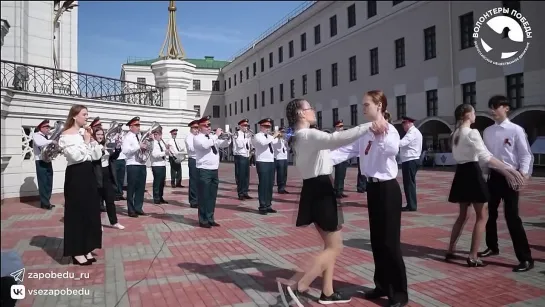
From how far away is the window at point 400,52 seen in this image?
26.1 metres

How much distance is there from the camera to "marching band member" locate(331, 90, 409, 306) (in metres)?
3.74

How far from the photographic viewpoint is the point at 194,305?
3.93 metres

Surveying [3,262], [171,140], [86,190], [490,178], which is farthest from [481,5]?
[3,262]

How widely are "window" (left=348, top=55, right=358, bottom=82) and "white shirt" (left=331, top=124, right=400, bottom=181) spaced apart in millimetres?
27808

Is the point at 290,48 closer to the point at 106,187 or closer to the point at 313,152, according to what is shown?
the point at 106,187

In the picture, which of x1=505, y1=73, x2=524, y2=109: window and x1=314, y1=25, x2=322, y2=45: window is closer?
x1=505, y1=73, x2=524, y2=109: window

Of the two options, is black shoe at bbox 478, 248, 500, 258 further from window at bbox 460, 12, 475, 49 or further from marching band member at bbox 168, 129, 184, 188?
window at bbox 460, 12, 475, 49

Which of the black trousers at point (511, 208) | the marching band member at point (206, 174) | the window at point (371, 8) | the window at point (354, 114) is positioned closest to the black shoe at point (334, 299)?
the black trousers at point (511, 208)

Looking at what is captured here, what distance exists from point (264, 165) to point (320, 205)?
579 centimetres

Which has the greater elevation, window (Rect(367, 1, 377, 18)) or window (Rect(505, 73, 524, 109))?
window (Rect(367, 1, 377, 18))

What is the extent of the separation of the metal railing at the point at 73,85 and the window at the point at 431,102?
634 inches

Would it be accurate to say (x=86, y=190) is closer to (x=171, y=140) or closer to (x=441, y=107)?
(x=171, y=140)

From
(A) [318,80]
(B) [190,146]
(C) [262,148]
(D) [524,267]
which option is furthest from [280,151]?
(A) [318,80]

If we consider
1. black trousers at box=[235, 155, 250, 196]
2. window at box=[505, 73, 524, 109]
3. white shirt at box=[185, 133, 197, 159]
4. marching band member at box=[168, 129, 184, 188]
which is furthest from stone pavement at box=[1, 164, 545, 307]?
window at box=[505, 73, 524, 109]
